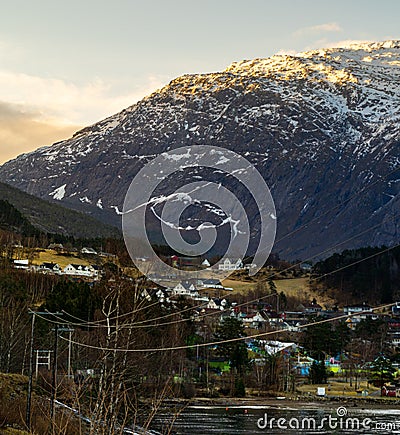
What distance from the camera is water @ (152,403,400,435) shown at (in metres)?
45.8

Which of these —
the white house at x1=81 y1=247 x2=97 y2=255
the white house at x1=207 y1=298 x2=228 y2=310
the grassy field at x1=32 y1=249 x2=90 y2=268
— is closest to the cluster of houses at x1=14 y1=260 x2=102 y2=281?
the grassy field at x1=32 y1=249 x2=90 y2=268

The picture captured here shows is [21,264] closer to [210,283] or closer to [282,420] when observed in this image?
[210,283]

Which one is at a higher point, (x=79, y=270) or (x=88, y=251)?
(x=88, y=251)

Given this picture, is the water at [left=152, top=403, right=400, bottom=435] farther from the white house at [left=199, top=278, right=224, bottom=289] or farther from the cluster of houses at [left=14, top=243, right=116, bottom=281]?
the white house at [left=199, top=278, right=224, bottom=289]

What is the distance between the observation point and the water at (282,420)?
4581 cm

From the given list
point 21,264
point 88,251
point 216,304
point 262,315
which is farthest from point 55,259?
point 262,315

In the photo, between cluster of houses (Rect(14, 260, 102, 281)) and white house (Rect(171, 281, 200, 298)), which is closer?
cluster of houses (Rect(14, 260, 102, 281))

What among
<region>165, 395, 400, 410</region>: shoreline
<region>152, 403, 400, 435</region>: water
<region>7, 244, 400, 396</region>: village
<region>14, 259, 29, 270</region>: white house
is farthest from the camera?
<region>14, 259, 29, 270</region>: white house

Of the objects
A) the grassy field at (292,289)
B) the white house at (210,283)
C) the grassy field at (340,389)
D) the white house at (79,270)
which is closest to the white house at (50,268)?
the white house at (79,270)

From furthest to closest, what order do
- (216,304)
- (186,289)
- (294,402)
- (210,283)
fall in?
1. (210,283)
2. (186,289)
3. (216,304)
4. (294,402)

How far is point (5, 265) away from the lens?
86.2 metres

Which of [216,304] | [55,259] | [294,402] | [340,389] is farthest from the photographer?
[55,259]

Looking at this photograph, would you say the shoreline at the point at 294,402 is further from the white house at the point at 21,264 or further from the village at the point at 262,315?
the white house at the point at 21,264

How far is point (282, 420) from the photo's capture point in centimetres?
5109
